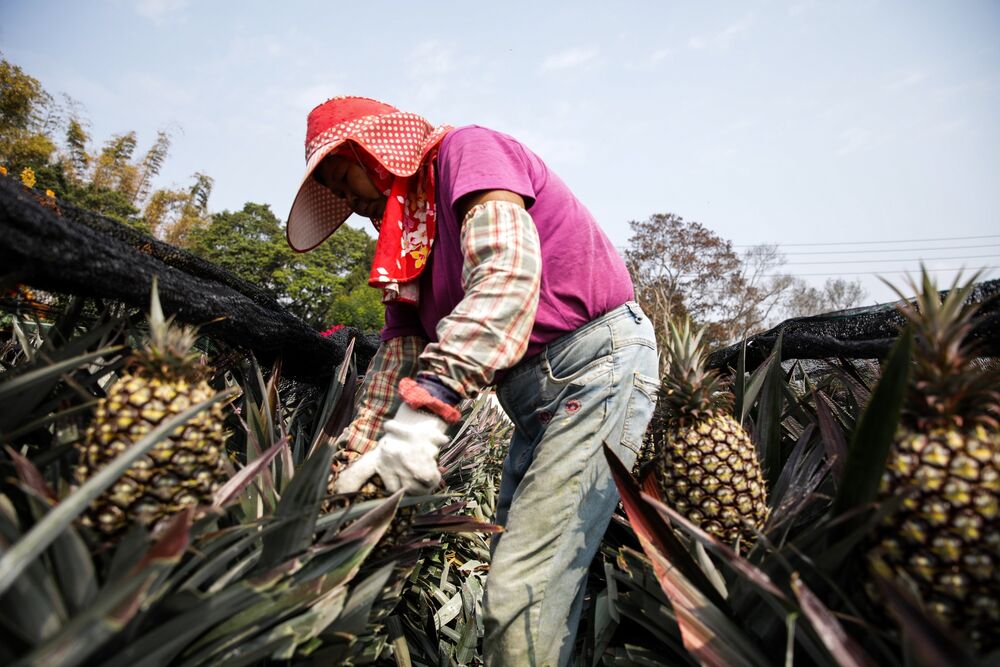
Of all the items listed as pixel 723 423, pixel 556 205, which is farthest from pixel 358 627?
pixel 556 205

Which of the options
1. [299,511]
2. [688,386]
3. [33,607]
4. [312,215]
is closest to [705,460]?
[688,386]

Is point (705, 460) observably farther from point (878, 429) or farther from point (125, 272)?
point (125, 272)

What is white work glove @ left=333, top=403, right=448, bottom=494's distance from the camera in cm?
143

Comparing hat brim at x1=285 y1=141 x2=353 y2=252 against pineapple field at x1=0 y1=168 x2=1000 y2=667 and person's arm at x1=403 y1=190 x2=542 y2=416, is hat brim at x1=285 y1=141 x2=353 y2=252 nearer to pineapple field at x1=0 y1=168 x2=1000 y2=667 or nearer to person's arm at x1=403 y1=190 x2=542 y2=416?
pineapple field at x1=0 y1=168 x2=1000 y2=667

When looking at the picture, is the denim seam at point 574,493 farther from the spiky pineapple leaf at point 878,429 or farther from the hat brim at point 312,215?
the hat brim at point 312,215

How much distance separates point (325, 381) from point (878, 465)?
2.24m

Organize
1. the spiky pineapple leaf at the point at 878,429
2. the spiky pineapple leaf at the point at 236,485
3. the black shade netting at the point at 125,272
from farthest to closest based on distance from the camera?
the spiky pineapple leaf at the point at 236,485
the black shade netting at the point at 125,272
the spiky pineapple leaf at the point at 878,429

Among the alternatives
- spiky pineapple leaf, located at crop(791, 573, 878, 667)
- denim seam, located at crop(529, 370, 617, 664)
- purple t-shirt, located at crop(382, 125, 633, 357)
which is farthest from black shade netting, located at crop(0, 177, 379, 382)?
spiky pineapple leaf, located at crop(791, 573, 878, 667)

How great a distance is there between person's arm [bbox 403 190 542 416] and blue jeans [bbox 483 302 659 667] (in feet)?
1.07

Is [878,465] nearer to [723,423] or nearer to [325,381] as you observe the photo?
[723,423]

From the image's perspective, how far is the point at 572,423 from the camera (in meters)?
1.74

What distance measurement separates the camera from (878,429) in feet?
3.21

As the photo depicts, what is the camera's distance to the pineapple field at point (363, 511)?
0.86 metres

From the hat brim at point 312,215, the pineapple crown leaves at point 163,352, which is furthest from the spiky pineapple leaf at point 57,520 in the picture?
the hat brim at point 312,215
